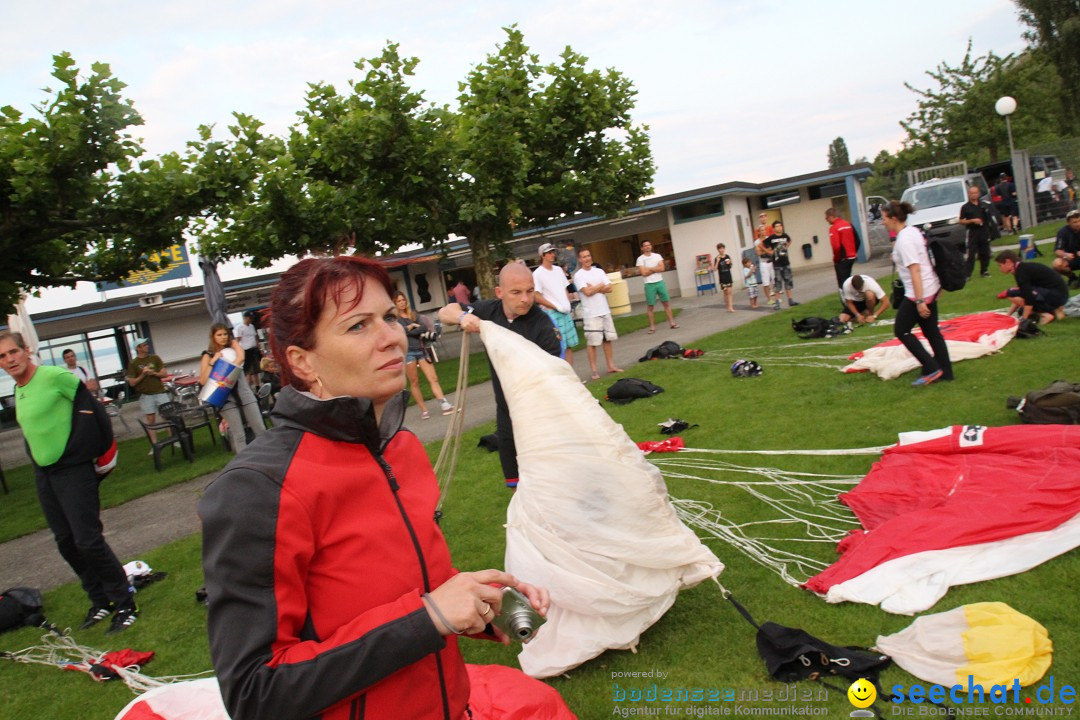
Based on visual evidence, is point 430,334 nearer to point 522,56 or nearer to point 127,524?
point 127,524

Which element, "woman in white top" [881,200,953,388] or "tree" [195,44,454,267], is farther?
"tree" [195,44,454,267]

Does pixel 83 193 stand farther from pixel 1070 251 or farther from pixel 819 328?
pixel 1070 251

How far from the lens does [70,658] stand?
513 centimetres

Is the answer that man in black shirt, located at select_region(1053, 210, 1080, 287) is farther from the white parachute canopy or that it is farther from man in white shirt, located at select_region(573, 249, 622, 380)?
the white parachute canopy

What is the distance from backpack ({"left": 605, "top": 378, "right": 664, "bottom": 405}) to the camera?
10.2 m

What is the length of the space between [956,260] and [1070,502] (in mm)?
4591

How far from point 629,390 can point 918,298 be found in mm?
3941

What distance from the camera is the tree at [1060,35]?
38500 mm

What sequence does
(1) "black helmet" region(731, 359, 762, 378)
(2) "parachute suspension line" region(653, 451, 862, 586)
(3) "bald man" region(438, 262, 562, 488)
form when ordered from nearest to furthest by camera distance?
(2) "parachute suspension line" region(653, 451, 862, 586) → (3) "bald man" region(438, 262, 562, 488) → (1) "black helmet" region(731, 359, 762, 378)

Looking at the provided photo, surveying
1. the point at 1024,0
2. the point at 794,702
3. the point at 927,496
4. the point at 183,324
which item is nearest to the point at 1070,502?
the point at 927,496

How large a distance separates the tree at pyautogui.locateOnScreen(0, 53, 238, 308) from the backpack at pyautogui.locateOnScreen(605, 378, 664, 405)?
694 cm

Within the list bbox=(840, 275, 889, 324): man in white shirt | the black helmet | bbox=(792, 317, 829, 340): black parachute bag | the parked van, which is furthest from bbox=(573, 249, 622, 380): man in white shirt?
the parked van

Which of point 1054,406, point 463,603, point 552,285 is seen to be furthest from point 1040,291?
point 463,603

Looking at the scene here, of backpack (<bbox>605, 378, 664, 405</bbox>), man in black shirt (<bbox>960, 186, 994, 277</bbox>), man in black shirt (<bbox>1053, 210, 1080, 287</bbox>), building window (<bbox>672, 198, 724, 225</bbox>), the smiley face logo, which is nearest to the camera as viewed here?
the smiley face logo
